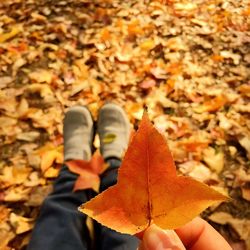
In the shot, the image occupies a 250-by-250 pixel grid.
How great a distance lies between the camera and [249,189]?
161 cm

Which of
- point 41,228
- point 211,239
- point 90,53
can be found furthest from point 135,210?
point 90,53

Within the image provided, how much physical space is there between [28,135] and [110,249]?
85 cm

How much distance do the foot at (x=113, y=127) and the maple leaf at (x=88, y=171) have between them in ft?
0.34

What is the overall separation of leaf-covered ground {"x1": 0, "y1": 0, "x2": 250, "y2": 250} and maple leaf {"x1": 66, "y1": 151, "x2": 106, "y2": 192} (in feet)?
0.57

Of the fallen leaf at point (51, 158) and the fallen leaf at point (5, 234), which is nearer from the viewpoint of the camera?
the fallen leaf at point (5, 234)

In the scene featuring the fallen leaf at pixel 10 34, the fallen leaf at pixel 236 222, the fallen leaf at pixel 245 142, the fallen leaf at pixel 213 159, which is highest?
the fallen leaf at pixel 10 34

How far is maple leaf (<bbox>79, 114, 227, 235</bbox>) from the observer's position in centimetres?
41

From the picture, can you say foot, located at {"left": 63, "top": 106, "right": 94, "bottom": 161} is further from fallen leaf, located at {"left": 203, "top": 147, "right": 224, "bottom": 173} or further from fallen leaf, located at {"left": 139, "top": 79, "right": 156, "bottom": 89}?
fallen leaf, located at {"left": 203, "top": 147, "right": 224, "bottom": 173}

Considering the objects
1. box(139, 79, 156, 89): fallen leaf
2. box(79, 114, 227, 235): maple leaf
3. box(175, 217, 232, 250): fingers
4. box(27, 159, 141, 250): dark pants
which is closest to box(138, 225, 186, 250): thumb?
box(79, 114, 227, 235): maple leaf

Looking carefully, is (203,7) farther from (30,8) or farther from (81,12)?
(30,8)

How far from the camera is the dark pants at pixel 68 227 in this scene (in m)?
1.30

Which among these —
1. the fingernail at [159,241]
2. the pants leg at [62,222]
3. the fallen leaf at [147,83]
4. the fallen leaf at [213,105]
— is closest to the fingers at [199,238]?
the fingernail at [159,241]

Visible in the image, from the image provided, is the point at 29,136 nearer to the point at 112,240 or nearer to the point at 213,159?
the point at 112,240

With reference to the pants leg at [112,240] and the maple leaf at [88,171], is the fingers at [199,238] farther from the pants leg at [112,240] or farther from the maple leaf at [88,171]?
the maple leaf at [88,171]
